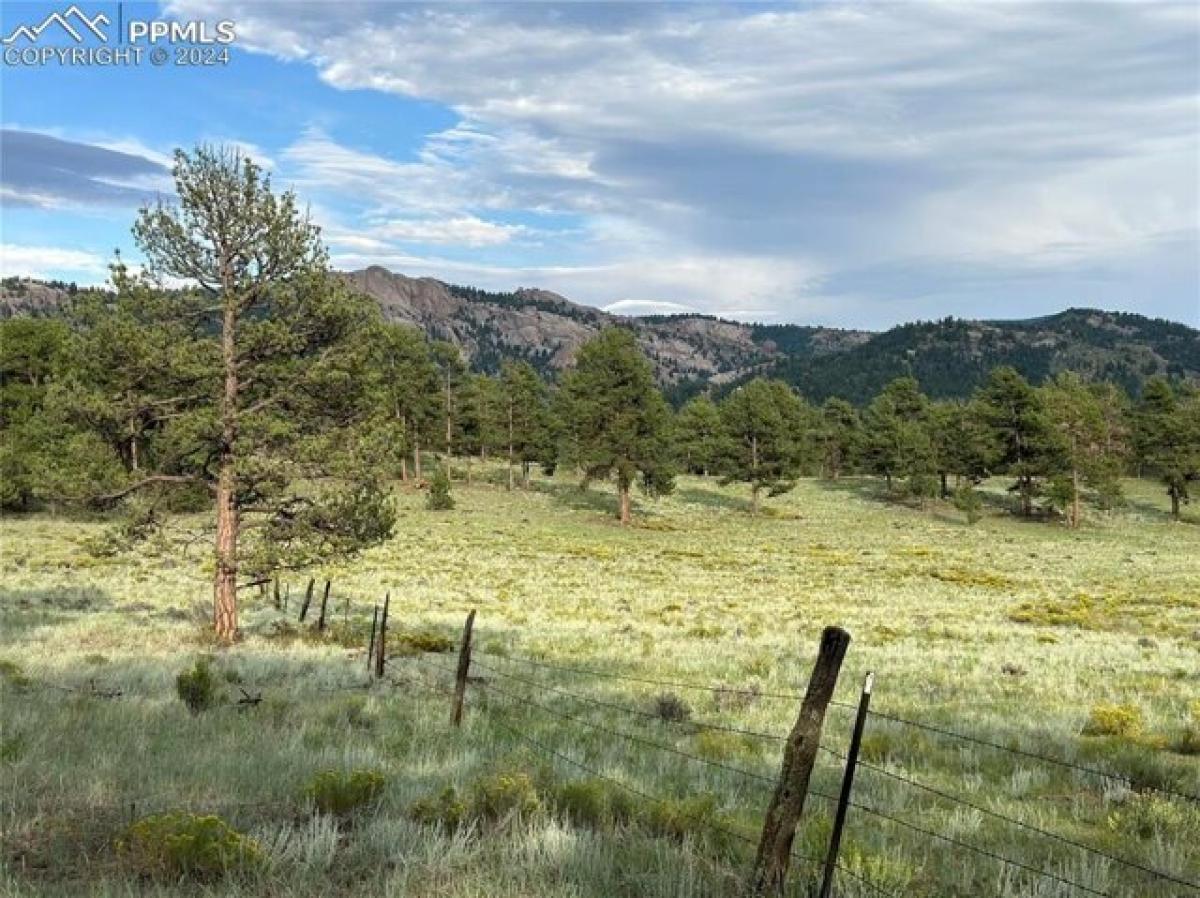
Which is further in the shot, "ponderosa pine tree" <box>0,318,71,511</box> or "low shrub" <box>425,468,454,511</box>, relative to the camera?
"low shrub" <box>425,468,454,511</box>

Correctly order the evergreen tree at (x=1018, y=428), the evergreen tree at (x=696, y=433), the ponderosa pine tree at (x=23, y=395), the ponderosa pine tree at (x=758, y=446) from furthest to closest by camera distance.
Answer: the evergreen tree at (x=696, y=433), the ponderosa pine tree at (x=758, y=446), the evergreen tree at (x=1018, y=428), the ponderosa pine tree at (x=23, y=395)

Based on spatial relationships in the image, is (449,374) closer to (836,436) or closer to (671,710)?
(836,436)

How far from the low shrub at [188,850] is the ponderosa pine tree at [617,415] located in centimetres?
5035

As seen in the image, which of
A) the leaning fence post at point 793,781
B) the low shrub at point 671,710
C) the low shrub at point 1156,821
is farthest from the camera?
the low shrub at point 671,710

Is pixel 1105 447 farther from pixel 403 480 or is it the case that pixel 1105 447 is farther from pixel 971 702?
pixel 971 702

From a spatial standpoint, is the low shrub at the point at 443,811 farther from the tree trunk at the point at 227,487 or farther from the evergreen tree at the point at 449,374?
the evergreen tree at the point at 449,374

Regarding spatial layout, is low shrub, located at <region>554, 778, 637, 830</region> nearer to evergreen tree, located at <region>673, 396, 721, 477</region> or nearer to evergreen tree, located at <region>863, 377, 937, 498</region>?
evergreen tree, located at <region>863, 377, 937, 498</region>

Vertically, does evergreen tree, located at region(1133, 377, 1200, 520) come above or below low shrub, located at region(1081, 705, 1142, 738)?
above

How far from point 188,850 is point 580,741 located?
519cm

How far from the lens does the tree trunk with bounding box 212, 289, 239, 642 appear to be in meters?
17.0

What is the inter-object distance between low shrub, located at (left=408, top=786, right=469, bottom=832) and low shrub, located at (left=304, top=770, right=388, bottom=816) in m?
0.36

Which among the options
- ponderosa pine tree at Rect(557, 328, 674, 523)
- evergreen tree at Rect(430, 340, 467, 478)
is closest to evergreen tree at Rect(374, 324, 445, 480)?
evergreen tree at Rect(430, 340, 467, 478)

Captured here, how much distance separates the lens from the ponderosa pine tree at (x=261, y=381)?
1642 centimetres

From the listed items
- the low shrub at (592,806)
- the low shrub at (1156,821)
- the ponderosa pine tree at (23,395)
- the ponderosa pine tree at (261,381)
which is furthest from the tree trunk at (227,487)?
the ponderosa pine tree at (23,395)
